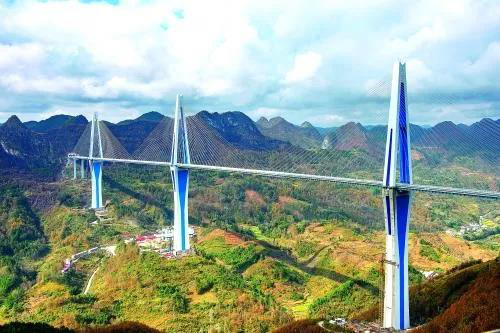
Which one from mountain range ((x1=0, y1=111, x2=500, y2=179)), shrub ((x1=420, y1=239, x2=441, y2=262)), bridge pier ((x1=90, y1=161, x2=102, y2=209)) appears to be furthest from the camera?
mountain range ((x1=0, y1=111, x2=500, y2=179))

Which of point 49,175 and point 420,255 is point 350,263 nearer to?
point 420,255

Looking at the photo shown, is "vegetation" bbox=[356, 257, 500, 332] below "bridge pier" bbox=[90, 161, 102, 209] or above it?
below

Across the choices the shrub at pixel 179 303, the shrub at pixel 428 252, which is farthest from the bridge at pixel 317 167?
the shrub at pixel 428 252

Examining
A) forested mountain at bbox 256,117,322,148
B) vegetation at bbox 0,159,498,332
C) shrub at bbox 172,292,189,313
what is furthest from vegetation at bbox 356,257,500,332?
forested mountain at bbox 256,117,322,148

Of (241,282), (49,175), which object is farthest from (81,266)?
(49,175)

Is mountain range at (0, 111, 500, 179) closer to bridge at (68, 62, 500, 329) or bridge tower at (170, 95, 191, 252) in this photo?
bridge at (68, 62, 500, 329)

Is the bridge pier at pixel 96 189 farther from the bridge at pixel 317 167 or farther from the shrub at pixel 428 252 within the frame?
the shrub at pixel 428 252

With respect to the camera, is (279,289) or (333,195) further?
(333,195)
